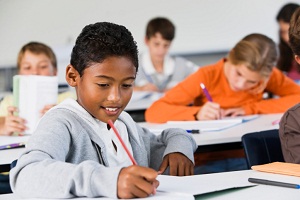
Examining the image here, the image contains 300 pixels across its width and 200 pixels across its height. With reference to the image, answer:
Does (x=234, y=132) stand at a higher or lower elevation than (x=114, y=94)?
lower

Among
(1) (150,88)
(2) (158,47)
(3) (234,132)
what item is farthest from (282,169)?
(2) (158,47)

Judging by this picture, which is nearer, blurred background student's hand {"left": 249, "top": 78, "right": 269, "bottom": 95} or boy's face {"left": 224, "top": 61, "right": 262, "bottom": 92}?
boy's face {"left": 224, "top": 61, "right": 262, "bottom": 92}

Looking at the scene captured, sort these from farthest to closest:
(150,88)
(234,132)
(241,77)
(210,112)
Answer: (150,88)
(241,77)
(210,112)
(234,132)

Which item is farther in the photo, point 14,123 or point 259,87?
point 259,87

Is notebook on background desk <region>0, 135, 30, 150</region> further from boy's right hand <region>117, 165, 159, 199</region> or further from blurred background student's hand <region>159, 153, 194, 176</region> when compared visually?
boy's right hand <region>117, 165, 159, 199</region>

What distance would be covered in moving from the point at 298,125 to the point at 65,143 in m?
0.80

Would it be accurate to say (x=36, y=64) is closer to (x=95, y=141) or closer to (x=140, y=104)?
(x=140, y=104)

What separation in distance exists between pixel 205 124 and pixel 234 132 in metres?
0.26

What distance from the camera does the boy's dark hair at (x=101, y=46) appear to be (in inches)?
67.6

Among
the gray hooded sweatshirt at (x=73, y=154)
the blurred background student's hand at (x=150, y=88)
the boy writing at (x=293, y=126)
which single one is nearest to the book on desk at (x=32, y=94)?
the gray hooded sweatshirt at (x=73, y=154)

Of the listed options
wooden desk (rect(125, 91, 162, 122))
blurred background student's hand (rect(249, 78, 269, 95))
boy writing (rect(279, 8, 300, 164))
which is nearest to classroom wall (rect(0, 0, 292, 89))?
wooden desk (rect(125, 91, 162, 122))

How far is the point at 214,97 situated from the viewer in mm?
3553

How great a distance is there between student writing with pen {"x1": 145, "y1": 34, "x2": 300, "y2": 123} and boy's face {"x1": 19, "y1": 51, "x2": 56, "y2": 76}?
1.77ft

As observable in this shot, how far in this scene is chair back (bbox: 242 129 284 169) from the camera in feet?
7.09
